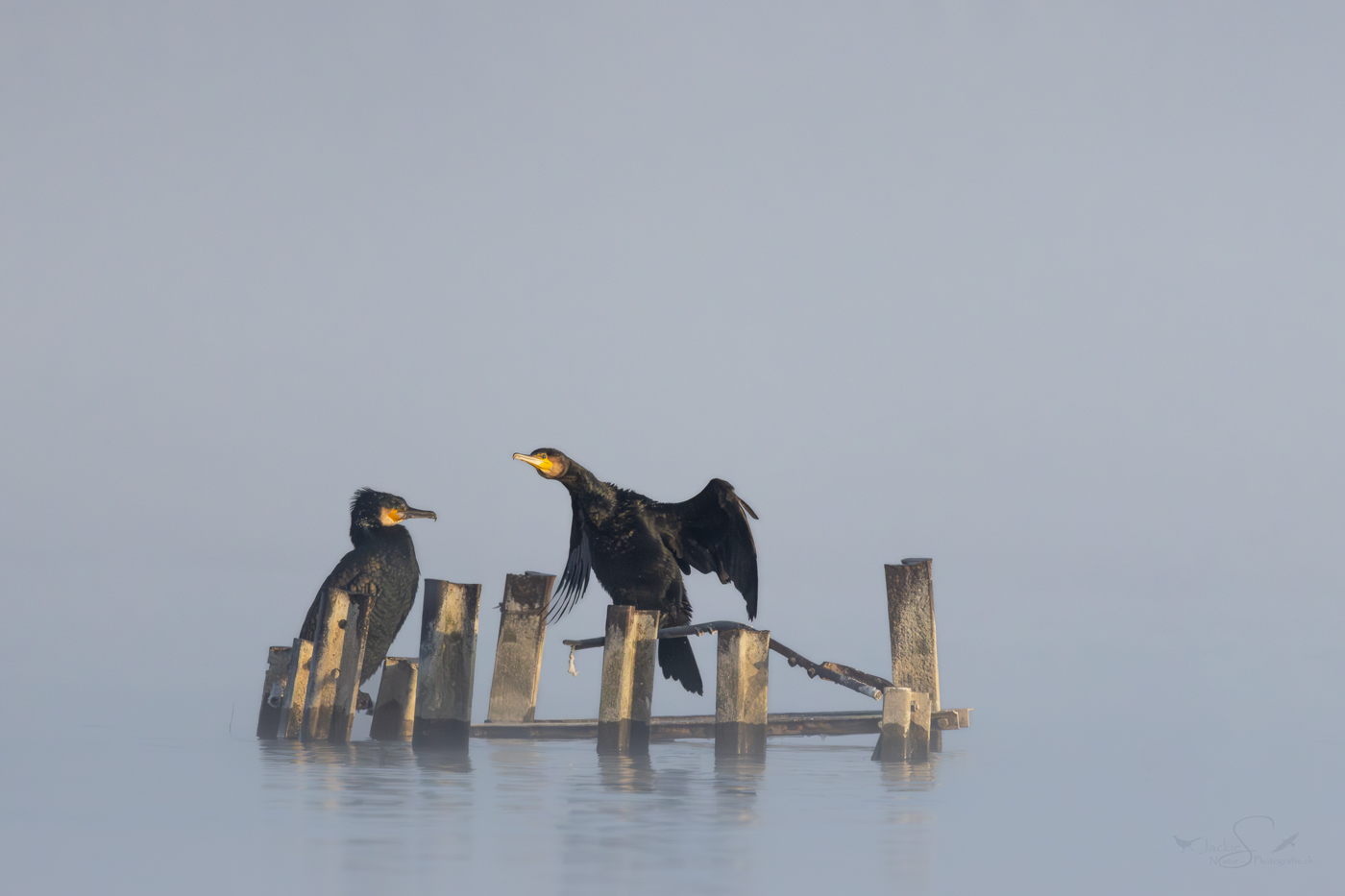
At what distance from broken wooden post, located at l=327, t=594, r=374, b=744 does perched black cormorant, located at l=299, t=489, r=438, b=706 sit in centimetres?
63

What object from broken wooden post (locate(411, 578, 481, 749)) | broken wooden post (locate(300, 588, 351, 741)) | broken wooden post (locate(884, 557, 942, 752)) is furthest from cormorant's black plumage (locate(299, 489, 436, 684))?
broken wooden post (locate(884, 557, 942, 752))

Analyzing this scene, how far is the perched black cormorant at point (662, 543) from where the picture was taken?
1223 centimetres

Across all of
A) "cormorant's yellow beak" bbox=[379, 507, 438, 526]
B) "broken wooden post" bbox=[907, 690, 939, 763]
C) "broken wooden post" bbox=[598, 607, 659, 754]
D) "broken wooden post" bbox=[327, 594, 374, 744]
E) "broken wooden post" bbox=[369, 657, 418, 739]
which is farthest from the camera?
"cormorant's yellow beak" bbox=[379, 507, 438, 526]

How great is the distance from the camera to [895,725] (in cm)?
1138

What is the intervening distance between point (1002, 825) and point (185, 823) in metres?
5.36

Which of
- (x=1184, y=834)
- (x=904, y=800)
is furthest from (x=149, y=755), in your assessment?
(x=1184, y=834)

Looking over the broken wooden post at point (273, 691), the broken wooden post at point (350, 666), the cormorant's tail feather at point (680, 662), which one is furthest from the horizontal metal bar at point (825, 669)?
the broken wooden post at point (273, 691)

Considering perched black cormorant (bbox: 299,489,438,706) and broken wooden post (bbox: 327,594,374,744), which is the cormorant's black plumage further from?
broken wooden post (bbox: 327,594,374,744)

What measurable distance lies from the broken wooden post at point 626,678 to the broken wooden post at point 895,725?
1.94 meters

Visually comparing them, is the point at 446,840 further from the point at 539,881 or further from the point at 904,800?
the point at 904,800

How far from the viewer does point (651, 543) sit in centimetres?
1222

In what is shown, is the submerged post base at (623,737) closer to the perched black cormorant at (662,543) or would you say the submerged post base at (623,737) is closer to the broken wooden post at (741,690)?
the broken wooden post at (741,690)

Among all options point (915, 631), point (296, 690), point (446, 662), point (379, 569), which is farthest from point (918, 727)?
point (296, 690)

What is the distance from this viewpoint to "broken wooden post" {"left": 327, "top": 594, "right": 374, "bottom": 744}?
11.5m
